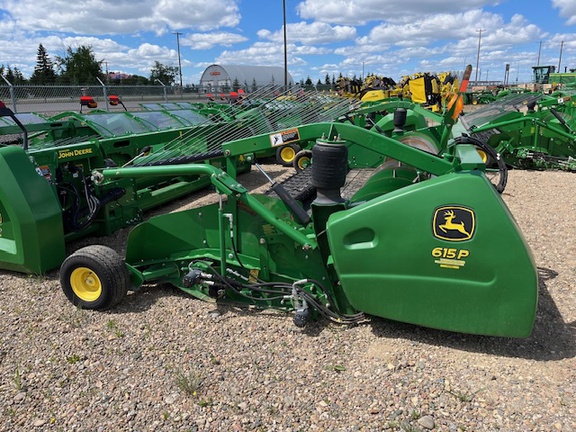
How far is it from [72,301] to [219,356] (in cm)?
147

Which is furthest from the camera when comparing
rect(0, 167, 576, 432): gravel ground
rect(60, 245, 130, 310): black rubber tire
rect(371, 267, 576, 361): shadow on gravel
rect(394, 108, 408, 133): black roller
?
rect(394, 108, 408, 133): black roller

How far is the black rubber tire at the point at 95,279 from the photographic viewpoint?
370cm

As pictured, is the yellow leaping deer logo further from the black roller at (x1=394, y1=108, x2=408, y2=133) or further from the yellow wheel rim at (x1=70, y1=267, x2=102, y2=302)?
the black roller at (x1=394, y1=108, x2=408, y2=133)

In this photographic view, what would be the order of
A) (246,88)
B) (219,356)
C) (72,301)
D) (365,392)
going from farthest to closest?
(246,88) → (72,301) → (219,356) → (365,392)

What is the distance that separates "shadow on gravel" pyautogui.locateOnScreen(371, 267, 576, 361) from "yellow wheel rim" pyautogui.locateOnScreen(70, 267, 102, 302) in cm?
219

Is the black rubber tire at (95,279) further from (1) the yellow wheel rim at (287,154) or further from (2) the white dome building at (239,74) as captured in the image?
(2) the white dome building at (239,74)

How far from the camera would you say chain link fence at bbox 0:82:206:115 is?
13851 millimetres

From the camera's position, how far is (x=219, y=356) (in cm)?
320

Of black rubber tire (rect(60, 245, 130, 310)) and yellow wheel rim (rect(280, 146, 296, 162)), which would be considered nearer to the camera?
black rubber tire (rect(60, 245, 130, 310))

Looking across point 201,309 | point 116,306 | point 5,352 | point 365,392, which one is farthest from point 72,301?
point 365,392

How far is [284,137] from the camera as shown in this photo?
344cm

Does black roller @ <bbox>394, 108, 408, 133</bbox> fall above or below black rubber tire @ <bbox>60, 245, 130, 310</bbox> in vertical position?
above

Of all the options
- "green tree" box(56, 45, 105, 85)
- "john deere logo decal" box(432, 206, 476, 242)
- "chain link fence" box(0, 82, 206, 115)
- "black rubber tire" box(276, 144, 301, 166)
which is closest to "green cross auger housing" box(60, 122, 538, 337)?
"john deere logo decal" box(432, 206, 476, 242)

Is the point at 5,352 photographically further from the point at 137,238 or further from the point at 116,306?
the point at 137,238
